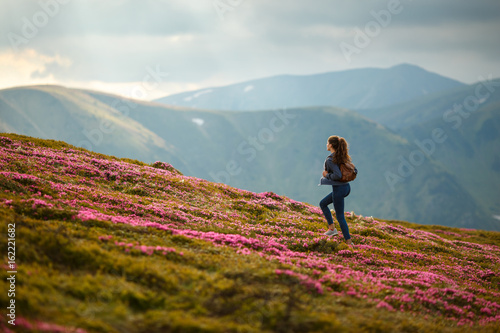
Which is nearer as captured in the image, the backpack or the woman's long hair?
the backpack

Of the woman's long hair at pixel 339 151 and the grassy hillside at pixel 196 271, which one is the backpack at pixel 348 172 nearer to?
the woman's long hair at pixel 339 151

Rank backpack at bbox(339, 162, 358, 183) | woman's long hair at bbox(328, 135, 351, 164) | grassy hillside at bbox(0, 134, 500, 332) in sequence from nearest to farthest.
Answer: grassy hillside at bbox(0, 134, 500, 332) < backpack at bbox(339, 162, 358, 183) < woman's long hair at bbox(328, 135, 351, 164)

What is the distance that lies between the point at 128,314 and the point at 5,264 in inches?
181

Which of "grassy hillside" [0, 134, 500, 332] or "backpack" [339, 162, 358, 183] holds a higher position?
"backpack" [339, 162, 358, 183]

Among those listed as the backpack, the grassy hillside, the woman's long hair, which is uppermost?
the woman's long hair

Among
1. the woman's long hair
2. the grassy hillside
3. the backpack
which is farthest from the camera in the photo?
the woman's long hair

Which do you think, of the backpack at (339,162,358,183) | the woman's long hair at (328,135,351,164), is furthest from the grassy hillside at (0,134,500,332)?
the woman's long hair at (328,135,351,164)

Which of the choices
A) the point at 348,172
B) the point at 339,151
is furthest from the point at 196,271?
the point at 339,151

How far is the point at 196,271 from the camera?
12.5 m

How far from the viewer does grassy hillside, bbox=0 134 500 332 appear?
31.5 feet

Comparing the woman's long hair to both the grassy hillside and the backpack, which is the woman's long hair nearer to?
the backpack

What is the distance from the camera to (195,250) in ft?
49.6

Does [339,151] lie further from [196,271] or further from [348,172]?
[196,271]

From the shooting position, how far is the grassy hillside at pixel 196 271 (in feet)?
31.5
